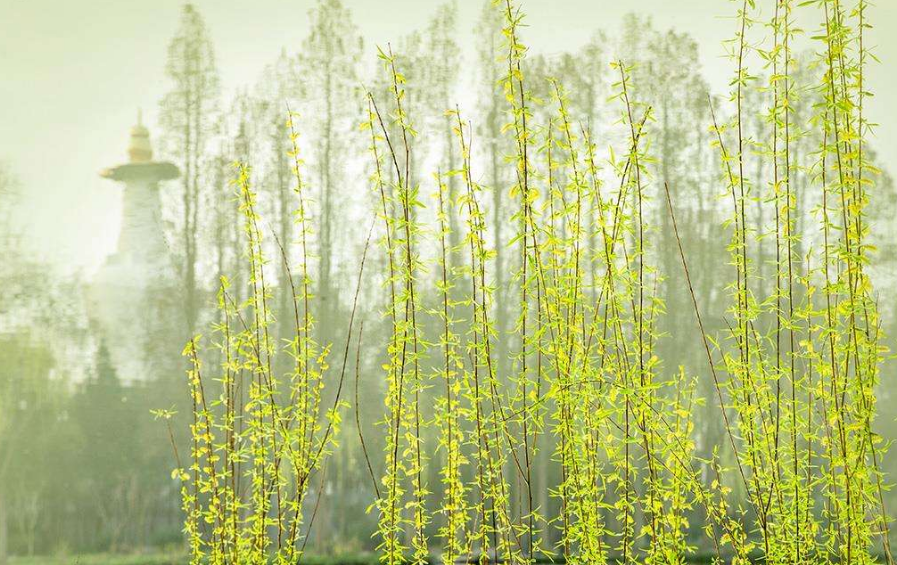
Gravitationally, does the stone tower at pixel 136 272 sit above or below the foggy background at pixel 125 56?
below

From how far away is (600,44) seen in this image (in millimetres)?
6680

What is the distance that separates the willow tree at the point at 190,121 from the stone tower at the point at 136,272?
0.14 metres

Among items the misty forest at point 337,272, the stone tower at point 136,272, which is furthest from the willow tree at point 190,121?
the stone tower at point 136,272

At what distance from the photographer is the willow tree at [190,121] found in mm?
6566

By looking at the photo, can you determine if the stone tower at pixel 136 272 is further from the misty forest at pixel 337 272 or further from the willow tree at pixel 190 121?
the willow tree at pixel 190 121

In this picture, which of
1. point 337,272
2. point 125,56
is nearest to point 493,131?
point 337,272

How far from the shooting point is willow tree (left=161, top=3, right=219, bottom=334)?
657cm

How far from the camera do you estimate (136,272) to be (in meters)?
6.57

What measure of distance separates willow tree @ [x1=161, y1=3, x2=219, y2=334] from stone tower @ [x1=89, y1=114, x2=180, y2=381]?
0.14 metres

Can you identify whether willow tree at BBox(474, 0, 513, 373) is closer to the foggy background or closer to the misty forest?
the misty forest

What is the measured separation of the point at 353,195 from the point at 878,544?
485 centimetres

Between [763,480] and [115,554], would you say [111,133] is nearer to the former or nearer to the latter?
[115,554]

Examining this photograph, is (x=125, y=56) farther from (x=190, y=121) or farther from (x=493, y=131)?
(x=493, y=131)

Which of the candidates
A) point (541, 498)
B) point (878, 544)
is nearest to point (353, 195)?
point (541, 498)
